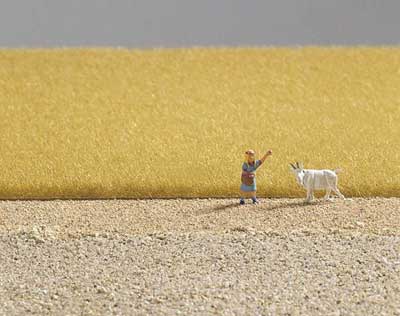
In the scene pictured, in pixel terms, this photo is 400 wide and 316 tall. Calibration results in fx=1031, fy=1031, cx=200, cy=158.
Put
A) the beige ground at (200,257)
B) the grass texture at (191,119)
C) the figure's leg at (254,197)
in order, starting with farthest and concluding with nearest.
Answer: the grass texture at (191,119)
the figure's leg at (254,197)
the beige ground at (200,257)

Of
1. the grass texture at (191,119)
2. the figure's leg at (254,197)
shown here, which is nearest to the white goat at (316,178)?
the figure's leg at (254,197)

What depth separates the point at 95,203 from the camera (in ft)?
26.9

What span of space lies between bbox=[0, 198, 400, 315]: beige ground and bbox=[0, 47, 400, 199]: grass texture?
1.18 ft

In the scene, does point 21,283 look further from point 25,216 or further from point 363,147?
point 363,147

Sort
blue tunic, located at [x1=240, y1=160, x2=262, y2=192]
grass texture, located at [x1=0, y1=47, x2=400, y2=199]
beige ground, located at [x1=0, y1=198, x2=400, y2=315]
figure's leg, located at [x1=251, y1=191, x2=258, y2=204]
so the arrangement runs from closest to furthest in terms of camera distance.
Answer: beige ground, located at [x1=0, y1=198, x2=400, y2=315]
blue tunic, located at [x1=240, y1=160, x2=262, y2=192]
figure's leg, located at [x1=251, y1=191, x2=258, y2=204]
grass texture, located at [x1=0, y1=47, x2=400, y2=199]

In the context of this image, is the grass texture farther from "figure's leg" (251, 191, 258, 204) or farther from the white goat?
the white goat

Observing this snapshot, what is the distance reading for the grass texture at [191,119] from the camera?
850 cm

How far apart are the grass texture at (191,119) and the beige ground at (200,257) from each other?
359 millimetres

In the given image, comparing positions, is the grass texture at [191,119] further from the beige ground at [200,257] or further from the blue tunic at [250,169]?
the blue tunic at [250,169]

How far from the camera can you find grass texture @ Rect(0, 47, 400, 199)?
27.9ft

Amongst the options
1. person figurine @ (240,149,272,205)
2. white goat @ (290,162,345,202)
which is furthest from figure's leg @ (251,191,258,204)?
white goat @ (290,162,345,202)

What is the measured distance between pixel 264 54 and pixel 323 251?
4.82 metres

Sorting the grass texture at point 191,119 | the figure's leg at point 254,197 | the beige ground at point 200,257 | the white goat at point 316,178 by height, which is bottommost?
the beige ground at point 200,257

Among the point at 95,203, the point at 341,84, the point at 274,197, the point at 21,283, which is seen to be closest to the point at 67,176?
the point at 95,203
